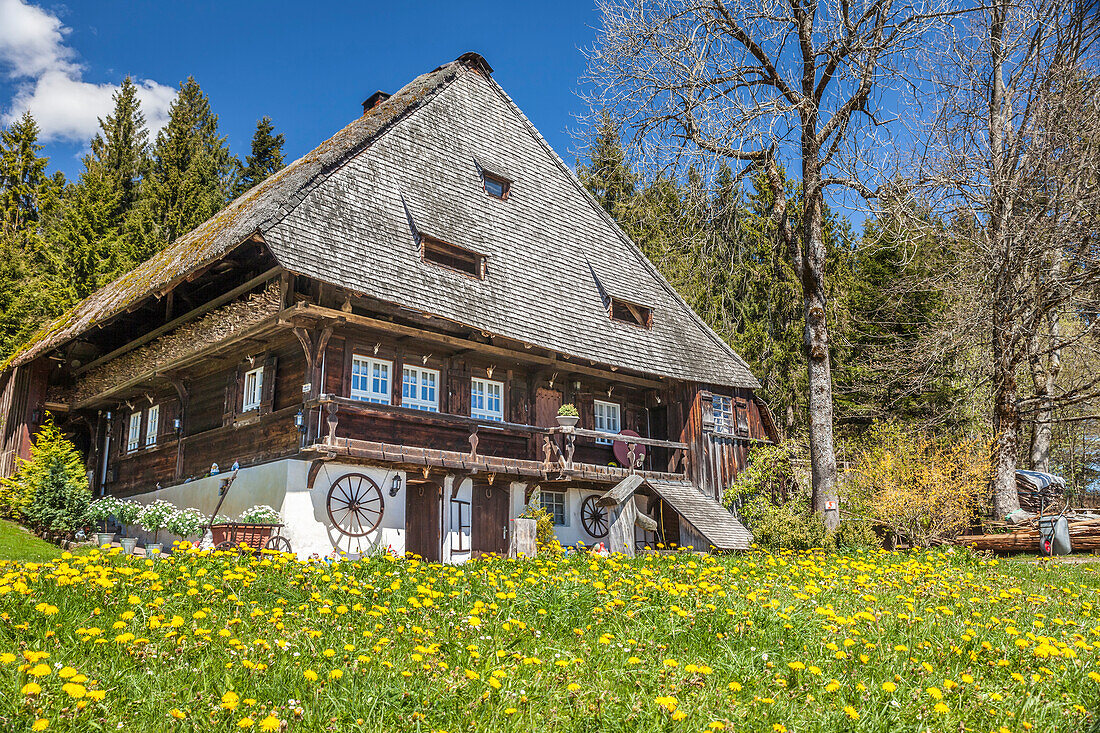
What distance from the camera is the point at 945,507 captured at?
661 inches

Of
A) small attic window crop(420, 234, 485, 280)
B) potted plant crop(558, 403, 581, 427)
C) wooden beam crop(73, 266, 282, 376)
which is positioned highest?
small attic window crop(420, 234, 485, 280)

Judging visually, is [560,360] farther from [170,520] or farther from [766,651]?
[766,651]

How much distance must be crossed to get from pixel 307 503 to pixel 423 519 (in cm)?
294

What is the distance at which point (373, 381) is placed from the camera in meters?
15.4

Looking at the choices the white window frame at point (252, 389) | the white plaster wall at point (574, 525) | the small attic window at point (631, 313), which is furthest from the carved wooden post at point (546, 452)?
the white window frame at point (252, 389)

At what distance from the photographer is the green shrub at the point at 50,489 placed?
16266 millimetres

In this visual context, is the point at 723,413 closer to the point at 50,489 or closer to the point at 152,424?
the point at 152,424

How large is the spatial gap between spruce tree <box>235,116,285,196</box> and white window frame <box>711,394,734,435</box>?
2475cm

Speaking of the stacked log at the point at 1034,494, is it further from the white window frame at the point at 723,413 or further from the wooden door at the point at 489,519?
the wooden door at the point at 489,519

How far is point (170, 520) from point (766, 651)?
11.3 meters

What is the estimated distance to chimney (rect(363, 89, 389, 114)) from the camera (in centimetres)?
→ 2141

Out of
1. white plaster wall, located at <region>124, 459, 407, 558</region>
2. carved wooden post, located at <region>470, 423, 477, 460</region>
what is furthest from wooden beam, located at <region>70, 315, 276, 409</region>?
carved wooden post, located at <region>470, 423, 477, 460</region>

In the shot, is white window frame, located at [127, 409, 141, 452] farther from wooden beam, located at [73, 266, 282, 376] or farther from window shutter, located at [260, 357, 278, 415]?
window shutter, located at [260, 357, 278, 415]

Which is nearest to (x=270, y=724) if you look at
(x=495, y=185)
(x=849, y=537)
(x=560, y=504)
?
(x=849, y=537)
